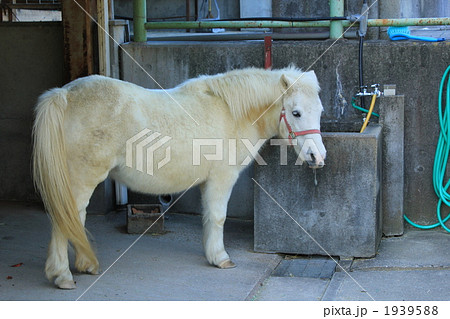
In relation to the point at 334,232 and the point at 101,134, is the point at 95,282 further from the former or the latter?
the point at 334,232

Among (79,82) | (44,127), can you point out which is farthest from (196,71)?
(44,127)

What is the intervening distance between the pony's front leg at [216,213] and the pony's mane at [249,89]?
1.82ft

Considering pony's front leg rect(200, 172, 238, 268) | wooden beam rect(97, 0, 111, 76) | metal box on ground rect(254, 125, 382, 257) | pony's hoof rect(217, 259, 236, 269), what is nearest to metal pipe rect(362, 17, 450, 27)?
metal box on ground rect(254, 125, 382, 257)

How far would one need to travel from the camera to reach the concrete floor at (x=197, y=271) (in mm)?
4891

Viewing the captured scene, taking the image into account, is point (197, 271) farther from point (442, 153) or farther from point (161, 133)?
point (442, 153)

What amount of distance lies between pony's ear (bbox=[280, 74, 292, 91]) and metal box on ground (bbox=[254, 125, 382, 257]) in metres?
0.61

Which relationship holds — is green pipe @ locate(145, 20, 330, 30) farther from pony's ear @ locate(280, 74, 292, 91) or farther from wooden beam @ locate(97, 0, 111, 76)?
pony's ear @ locate(280, 74, 292, 91)

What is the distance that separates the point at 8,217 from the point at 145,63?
2.14m

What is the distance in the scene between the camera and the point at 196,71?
699 cm

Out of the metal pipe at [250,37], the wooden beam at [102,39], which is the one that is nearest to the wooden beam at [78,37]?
the wooden beam at [102,39]

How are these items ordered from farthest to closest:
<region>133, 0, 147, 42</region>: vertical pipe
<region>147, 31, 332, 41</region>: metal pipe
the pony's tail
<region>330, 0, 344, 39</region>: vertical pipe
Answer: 1. <region>133, 0, 147, 42</region>: vertical pipe
2. <region>147, 31, 332, 41</region>: metal pipe
3. <region>330, 0, 344, 39</region>: vertical pipe
4. the pony's tail

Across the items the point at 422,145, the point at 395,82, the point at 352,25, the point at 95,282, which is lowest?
the point at 95,282

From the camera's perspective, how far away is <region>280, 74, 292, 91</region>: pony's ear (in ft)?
17.4

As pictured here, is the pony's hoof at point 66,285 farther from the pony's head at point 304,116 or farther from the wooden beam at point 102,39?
the wooden beam at point 102,39
